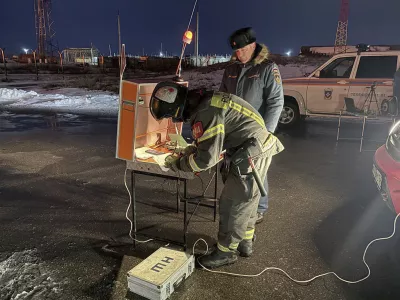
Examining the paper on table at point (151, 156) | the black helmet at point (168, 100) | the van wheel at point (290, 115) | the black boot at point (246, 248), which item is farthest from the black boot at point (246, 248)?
the van wheel at point (290, 115)

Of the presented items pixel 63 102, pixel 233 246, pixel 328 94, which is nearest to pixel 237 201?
pixel 233 246

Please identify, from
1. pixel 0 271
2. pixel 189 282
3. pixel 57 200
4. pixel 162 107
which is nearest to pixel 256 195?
pixel 189 282

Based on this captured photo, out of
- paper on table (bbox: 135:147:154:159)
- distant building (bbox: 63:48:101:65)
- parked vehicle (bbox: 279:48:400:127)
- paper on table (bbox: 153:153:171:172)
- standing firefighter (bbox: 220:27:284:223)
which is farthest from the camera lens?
distant building (bbox: 63:48:101:65)

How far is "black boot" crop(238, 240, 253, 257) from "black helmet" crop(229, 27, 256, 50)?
6.38ft

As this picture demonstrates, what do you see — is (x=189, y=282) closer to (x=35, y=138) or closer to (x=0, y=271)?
(x=0, y=271)

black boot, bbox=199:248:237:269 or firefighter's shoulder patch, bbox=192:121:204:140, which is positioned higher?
firefighter's shoulder patch, bbox=192:121:204:140

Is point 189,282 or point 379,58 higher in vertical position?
point 379,58

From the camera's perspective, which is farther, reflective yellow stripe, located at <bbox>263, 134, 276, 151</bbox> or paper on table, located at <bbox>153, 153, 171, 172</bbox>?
paper on table, located at <bbox>153, 153, 171, 172</bbox>

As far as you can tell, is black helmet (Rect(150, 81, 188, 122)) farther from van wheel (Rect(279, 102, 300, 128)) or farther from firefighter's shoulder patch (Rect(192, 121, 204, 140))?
van wheel (Rect(279, 102, 300, 128))

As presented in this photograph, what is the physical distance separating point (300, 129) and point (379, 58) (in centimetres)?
270

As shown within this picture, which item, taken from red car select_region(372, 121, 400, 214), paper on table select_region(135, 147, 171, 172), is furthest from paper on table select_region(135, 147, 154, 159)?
A: red car select_region(372, 121, 400, 214)

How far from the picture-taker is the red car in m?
3.30

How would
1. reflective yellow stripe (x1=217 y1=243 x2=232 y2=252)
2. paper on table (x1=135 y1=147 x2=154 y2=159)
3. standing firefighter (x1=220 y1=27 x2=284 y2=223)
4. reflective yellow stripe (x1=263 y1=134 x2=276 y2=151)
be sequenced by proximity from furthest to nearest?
standing firefighter (x1=220 y1=27 x2=284 y2=223)
paper on table (x1=135 y1=147 x2=154 y2=159)
reflective yellow stripe (x1=217 y1=243 x2=232 y2=252)
reflective yellow stripe (x1=263 y1=134 x2=276 y2=151)

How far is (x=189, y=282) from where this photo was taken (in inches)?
122
